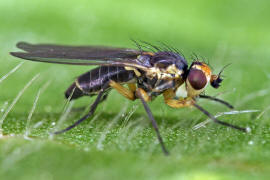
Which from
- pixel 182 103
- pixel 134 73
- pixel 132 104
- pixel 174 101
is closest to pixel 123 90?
pixel 134 73

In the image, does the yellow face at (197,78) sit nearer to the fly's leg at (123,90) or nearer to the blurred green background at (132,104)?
the blurred green background at (132,104)

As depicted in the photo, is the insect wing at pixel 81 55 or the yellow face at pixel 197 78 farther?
the yellow face at pixel 197 78

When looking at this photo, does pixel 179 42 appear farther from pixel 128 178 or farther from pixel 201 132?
pixel 128 178

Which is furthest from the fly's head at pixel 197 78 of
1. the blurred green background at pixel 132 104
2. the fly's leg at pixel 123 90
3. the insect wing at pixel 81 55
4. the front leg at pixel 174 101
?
the fly's leg at pixel 123 90

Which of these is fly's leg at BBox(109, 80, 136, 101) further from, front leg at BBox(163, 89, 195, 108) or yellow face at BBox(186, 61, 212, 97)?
yellow face at BBox(186, 61, 212, 97)

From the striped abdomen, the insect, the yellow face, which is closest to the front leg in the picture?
the insect

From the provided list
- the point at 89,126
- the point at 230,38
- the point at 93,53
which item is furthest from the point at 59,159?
the point at 230,38
